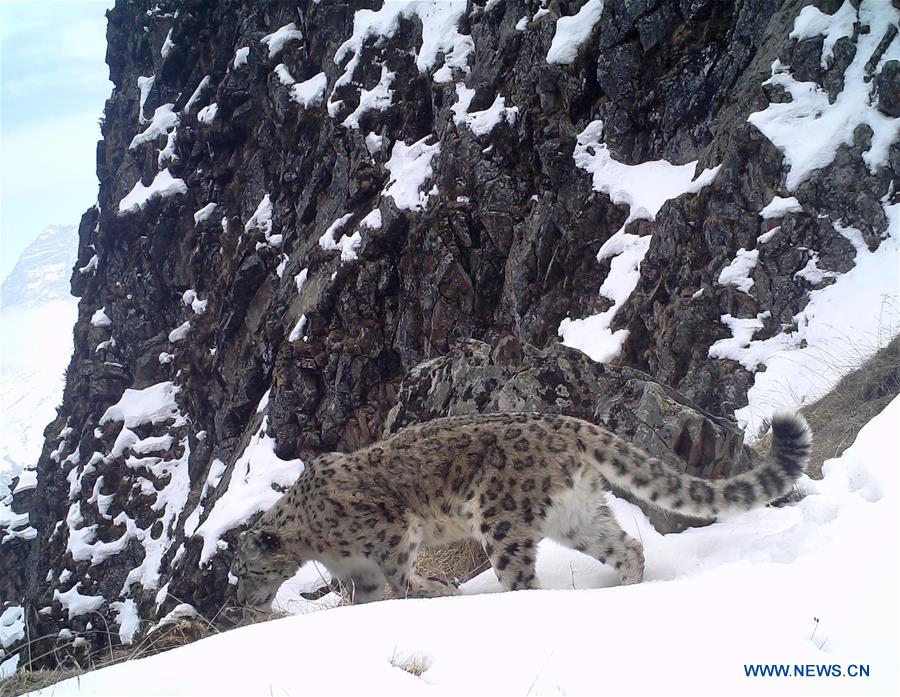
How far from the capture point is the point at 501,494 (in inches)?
226

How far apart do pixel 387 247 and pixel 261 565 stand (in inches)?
819

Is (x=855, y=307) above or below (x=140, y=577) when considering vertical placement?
above

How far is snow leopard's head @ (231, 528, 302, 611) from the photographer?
24.5 feet

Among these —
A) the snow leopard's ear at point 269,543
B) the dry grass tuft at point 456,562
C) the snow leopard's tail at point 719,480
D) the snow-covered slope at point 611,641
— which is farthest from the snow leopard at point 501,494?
the dry grass tuft at point 456,562

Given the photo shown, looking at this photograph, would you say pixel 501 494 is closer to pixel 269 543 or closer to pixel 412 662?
pixel 412 662

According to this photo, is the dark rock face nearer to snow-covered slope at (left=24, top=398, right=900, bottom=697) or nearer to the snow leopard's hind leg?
the snow leopard's hind leg

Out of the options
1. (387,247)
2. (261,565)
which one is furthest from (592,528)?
(387,247)

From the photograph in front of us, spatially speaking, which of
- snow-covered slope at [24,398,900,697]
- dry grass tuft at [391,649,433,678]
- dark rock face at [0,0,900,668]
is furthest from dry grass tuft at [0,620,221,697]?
dark rock face at [0,0,900,668]

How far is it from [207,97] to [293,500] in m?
42.4

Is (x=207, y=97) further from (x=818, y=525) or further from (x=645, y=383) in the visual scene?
(x=818, y=525)

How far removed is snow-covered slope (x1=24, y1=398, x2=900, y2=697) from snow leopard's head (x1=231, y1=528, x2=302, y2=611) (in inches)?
138

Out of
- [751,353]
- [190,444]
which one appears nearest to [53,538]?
[190,444]

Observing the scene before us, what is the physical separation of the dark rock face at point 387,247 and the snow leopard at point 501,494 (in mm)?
1851

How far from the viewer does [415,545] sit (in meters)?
6.38
